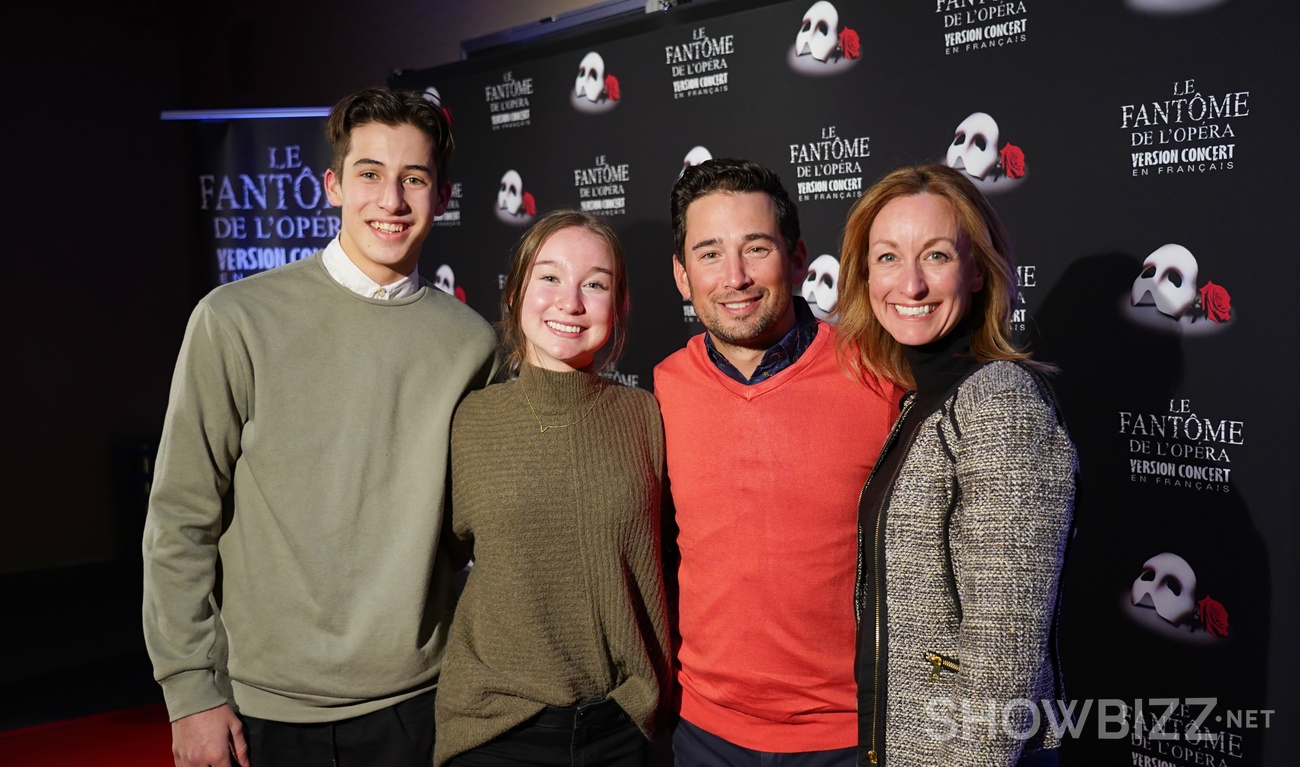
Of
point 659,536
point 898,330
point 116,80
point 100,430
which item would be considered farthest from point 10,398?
point 898,330

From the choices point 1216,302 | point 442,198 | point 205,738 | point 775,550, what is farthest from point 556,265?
point 1216,302

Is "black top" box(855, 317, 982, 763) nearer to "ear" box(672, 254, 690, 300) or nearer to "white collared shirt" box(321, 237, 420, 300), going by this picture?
"ear" box(672, 254, 690, 300)

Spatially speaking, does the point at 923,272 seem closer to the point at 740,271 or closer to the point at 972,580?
the point at 740,271

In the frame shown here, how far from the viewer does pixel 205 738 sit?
2.03 m

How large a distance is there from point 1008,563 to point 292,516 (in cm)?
134

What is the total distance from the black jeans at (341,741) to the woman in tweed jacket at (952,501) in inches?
36.6

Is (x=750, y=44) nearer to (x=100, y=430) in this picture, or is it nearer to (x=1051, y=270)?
(x=1051, y=270)

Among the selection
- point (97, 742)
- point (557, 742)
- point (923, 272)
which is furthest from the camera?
point (97, 742)

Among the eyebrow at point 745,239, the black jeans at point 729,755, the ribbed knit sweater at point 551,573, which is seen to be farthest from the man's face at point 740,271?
the black jeans at point 729,755

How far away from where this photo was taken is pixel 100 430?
689cm

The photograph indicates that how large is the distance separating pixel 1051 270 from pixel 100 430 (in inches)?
244

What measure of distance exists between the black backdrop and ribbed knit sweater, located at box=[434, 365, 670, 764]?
1342 millimetres

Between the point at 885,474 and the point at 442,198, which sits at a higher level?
the point at 442,198

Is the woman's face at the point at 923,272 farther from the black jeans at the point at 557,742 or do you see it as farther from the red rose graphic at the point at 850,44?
the red rose graphic at the point at 850,44
